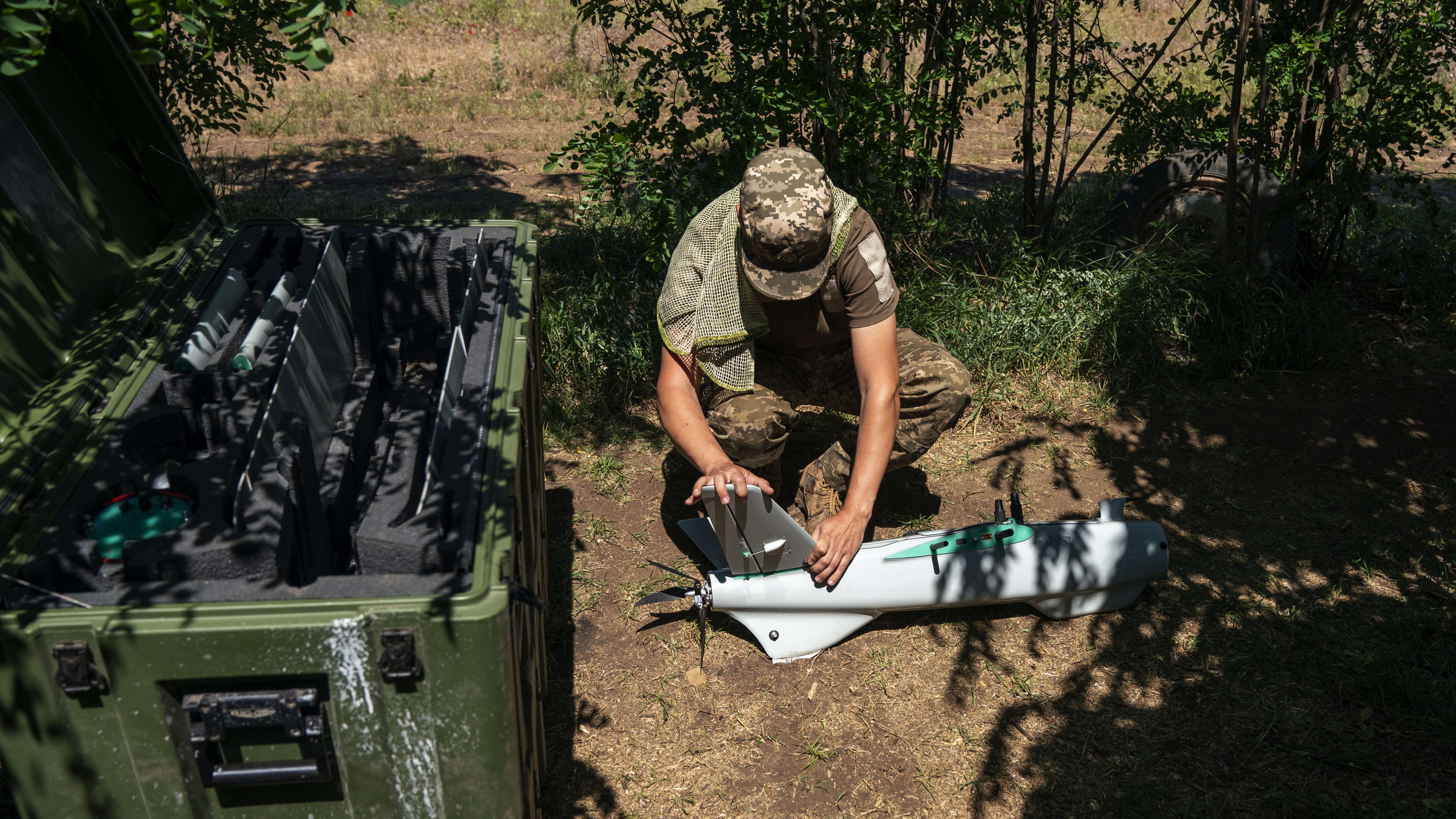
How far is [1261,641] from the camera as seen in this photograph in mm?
3590

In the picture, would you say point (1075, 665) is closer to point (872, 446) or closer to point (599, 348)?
point (872, 446)

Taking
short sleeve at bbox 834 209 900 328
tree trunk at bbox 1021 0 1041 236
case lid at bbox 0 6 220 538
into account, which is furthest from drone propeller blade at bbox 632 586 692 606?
tree trunk at bbox 1021 0 1041 236

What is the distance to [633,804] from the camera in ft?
9.95

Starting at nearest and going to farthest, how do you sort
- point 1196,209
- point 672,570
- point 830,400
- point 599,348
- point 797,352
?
point 672,570, point 797,352, point 830,400, point 599,348, point 1196,209

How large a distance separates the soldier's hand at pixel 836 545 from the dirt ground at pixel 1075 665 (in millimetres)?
417

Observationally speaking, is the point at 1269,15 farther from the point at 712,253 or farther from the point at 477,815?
the point at 477,815

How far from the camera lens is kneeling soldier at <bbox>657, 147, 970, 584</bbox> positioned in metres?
3.34

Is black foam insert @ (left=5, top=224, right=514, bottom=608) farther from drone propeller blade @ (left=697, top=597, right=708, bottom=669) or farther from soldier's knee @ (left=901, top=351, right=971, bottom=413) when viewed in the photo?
soldier's knee @ (left=901, top=351, right=971, bottom=413)

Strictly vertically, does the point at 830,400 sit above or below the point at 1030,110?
below

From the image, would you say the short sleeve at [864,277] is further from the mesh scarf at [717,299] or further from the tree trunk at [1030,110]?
the tree trunk at [1030,110]

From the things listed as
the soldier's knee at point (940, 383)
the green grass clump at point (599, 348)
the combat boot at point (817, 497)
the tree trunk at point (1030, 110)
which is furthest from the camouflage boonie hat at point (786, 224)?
the tree trunk at point (1030, 110)

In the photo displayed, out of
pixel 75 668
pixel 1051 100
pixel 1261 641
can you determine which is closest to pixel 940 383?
pixel 1261 641

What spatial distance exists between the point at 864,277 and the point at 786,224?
0.47m

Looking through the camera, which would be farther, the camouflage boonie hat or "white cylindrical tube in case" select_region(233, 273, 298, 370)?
the camouflage boonie hat
